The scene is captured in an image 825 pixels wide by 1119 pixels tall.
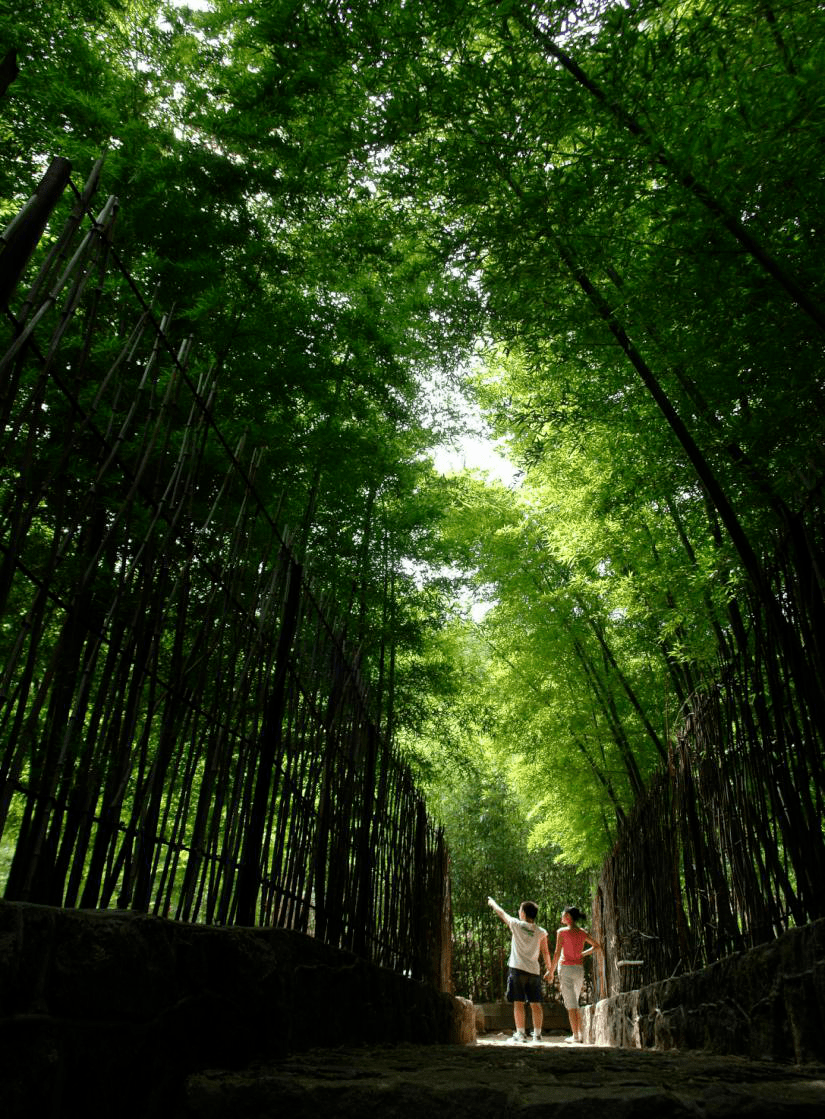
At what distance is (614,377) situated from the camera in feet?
12.7

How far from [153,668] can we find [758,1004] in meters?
2.11

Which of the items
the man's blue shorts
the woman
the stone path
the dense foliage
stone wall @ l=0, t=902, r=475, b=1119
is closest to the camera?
stone wall @ l=0, t=902, r=475, b=1119

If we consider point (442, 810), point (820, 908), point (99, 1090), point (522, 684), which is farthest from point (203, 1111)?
point (442, 810)

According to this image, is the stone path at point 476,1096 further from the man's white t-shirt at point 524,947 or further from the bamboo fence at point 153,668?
the man's white t-shirt at point 524,947

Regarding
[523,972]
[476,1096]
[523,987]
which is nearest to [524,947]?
[523,972]

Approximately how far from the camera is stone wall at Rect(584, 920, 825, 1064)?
191cm

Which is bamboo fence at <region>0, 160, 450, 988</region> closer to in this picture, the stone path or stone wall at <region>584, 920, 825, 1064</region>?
the stone path

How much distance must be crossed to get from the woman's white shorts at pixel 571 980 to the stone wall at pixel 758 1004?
3469mm

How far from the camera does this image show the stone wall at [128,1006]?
1.06m

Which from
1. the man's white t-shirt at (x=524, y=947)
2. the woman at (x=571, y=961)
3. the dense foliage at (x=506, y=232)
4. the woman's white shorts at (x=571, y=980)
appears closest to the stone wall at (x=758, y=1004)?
the dense foliage at (x=506, y=232)

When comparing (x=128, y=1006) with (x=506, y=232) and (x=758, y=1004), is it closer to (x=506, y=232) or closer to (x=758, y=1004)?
(x=758, y=1004)

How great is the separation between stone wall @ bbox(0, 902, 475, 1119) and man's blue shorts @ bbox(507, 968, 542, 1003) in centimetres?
515

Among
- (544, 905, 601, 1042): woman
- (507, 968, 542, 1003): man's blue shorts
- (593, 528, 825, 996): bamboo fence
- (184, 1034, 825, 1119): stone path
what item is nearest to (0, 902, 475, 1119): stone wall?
(184, 1034, 825, 1119): stone path

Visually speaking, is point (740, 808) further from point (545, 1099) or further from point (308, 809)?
point (545, 1099)
